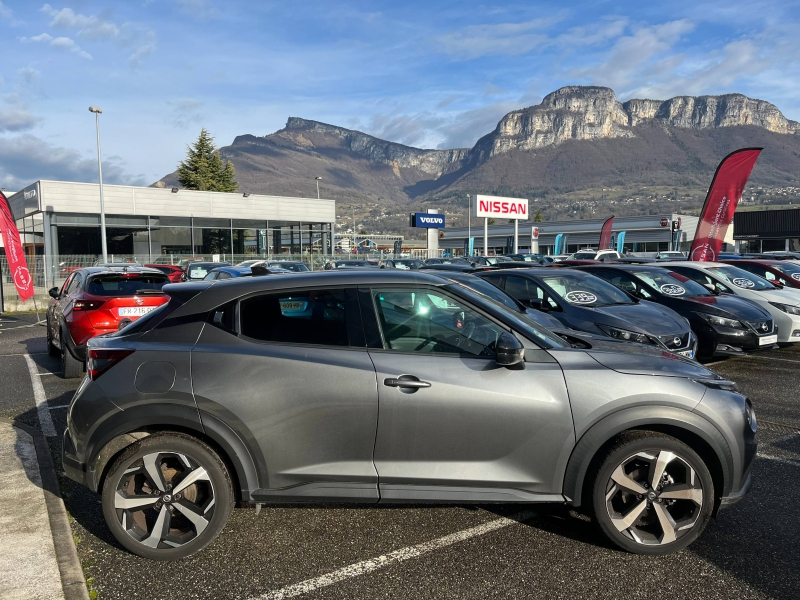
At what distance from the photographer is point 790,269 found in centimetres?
1375

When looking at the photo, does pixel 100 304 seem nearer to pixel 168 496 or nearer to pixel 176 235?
pixel 168 496

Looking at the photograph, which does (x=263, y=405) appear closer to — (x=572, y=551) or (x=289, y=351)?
Result: (x=289, y=351)

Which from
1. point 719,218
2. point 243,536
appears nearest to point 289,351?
point 243,536

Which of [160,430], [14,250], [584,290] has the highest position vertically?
[14,250]

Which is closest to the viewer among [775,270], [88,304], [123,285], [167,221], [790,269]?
[88,304]

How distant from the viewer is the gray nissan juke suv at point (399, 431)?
3.39 metres

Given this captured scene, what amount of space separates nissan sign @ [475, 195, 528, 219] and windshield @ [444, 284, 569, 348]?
31088mm

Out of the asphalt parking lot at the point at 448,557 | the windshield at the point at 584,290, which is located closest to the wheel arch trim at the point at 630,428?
the asphalt parking lot at the point at 448,557

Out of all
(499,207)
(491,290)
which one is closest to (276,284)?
(491,290)

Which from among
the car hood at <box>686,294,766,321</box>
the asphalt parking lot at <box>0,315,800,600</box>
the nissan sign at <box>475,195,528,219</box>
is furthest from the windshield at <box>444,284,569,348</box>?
the nissan sign at <box>475,195,528,219</box>

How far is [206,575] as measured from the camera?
3.34 meters

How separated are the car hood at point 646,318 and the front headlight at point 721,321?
0.95 metres

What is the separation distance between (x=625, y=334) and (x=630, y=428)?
4.54m

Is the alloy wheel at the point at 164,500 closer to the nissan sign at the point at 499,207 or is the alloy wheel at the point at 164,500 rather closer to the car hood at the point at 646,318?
the car hood at the point at 646,318
